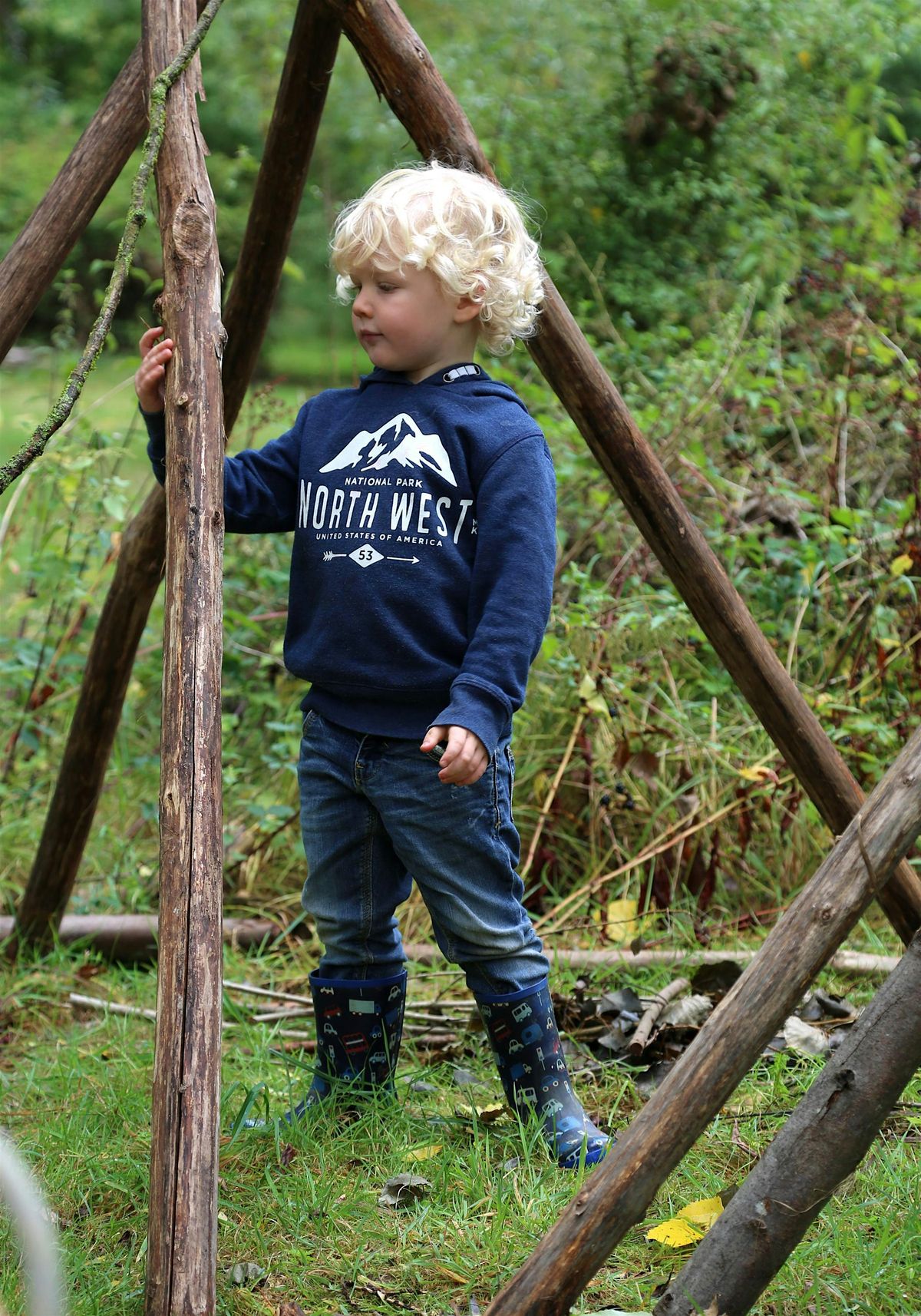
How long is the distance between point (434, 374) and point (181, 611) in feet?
2.28

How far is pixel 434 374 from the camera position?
2.08 meters

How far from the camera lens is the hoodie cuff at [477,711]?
5.98 ft

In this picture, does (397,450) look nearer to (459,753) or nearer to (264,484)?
(264,484)

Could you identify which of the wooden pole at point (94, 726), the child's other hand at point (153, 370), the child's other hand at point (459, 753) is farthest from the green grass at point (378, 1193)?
the child's other hand at point (153, 370)

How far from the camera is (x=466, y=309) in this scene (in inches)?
79.9

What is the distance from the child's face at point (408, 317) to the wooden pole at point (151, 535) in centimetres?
44

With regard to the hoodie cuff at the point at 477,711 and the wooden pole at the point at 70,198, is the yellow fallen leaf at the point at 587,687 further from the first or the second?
the wooden pole at the point at 70,198

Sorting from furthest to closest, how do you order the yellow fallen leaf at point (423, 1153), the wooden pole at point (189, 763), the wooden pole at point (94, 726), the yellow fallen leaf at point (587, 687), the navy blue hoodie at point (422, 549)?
1. the yellow fallen leaf at point (587, 687)
2. the wooden pole at point (94, 726)
3. the yellow fallen leaf at point (423, 1153)
4. the navy blue hoodie at point (422, 549)
5. the wooden pole at point (189, 763)

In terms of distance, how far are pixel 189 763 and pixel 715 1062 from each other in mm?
706

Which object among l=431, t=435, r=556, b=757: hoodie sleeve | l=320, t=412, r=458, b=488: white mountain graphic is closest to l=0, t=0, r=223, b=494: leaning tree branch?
l=320, t=412, r=458, b=488: white mountain graphic

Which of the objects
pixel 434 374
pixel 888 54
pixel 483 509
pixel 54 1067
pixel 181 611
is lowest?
pixel 54 1067

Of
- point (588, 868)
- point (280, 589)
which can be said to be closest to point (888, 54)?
point (280, 589)

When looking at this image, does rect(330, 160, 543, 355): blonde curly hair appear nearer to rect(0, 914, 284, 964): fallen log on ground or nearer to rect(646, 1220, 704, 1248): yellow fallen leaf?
rect(646, 1220, 704, 1248): yellow fallen leaf

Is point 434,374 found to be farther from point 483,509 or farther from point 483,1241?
point 483,1241
